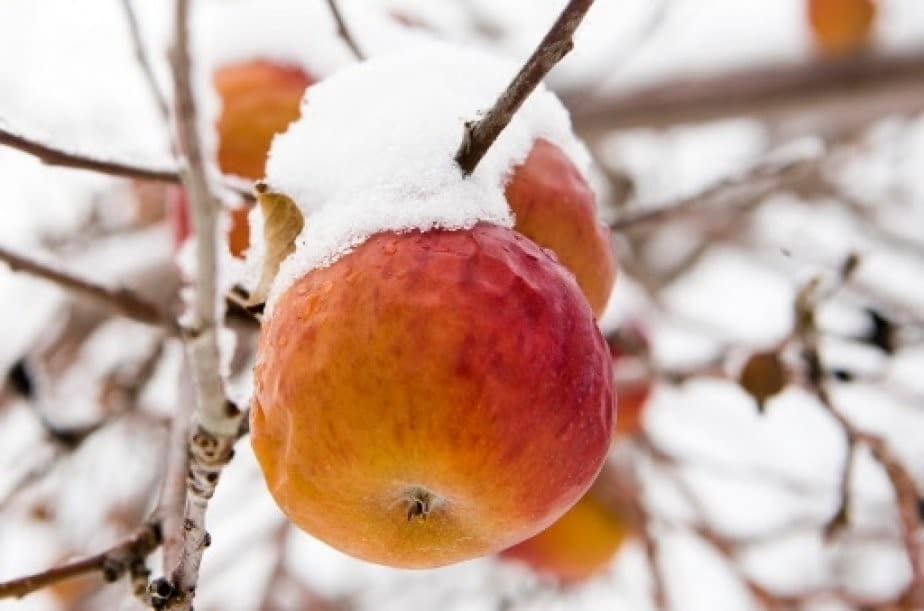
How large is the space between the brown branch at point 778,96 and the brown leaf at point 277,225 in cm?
111

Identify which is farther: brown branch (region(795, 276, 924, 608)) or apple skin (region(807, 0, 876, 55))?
apple skin (region(807, 0, 876, 55))

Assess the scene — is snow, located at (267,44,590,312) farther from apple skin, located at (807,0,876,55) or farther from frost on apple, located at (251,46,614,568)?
apple skin, located at (807,0,876,55)

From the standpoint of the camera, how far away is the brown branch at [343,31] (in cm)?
85

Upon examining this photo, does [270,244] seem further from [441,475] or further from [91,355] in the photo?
[91,355]

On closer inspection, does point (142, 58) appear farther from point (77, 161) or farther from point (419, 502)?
point (419, 502)

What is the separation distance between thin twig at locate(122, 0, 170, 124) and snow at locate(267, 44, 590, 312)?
0.10 m

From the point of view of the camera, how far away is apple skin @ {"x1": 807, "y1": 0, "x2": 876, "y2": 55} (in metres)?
1.79

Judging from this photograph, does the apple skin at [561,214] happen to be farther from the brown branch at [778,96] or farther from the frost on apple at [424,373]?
the brown branch at [778,96]

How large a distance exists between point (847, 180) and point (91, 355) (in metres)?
1.99

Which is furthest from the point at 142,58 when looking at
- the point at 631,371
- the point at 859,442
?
the point at 631,371

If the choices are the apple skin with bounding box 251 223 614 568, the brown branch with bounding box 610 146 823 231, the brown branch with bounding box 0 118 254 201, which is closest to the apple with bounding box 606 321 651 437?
the brown branch with bounding box 610 146 823 231

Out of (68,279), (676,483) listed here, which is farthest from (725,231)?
(68,279)

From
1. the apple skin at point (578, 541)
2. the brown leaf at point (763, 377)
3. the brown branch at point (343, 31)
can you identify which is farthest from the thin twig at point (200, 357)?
the apple skin at point (578, 541)

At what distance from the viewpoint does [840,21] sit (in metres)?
1.89
